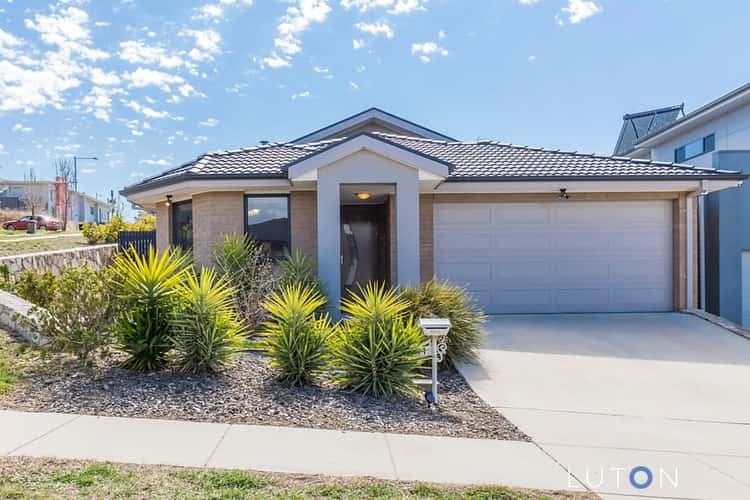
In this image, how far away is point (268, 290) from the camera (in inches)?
358

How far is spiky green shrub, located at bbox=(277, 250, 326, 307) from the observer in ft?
29.8

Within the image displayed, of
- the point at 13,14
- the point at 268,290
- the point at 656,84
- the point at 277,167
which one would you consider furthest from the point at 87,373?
the point at 656,84

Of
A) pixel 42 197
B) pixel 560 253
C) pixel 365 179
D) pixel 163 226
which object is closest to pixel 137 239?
pixel 163 226

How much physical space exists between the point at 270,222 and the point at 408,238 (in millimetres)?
3644

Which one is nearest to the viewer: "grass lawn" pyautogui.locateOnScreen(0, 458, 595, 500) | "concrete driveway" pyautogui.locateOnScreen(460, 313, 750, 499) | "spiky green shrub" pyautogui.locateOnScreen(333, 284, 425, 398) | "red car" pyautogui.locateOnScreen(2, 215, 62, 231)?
"grass lawn" pyautogui.locateOnScreen(0, 458, 595, 500)

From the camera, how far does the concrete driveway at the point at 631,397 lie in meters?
3.93

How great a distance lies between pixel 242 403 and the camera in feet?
16.7

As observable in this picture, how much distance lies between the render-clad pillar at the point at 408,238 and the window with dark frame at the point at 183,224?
612 cm

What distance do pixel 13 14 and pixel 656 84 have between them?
82.3 ft

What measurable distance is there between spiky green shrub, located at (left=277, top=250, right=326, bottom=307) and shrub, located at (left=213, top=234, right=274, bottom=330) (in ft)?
1.05

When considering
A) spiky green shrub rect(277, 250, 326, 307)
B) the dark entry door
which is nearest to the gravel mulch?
spiky green shrub rect(277, 250, 326, 307)

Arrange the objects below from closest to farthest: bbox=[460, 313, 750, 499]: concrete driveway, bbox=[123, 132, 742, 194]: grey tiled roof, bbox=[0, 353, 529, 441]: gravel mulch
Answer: bbox=[460, 313, 750, 499]: concrete driveway, bbox=[0, 353, 529, 441]: gravel mulch, bbox=[123, 132, 742, 194]: grey tiled roof

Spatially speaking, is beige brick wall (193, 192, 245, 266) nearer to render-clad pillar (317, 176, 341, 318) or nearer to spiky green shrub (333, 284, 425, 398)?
render-clad pillar (317, 176, 341, 318)

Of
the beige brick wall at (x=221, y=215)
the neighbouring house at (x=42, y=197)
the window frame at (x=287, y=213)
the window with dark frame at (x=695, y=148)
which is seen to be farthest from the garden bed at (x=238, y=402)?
the neighbouring house at (x=42, y=197)
